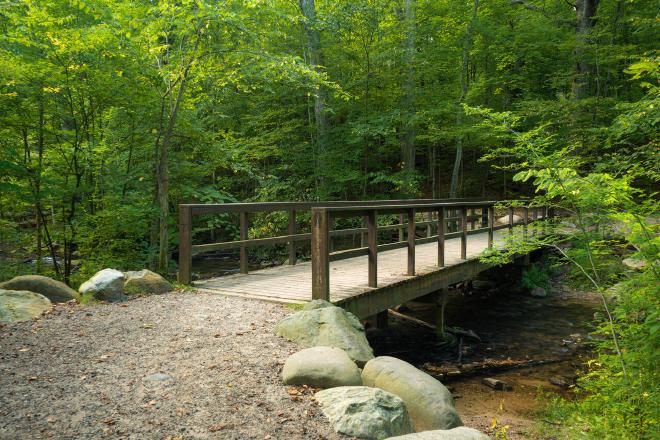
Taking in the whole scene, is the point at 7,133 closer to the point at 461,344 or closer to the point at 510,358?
the point at 461,344

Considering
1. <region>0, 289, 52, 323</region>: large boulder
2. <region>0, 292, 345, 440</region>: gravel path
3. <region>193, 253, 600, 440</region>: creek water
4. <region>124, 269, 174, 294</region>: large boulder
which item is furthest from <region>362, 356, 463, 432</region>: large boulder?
<region>0, 289, 52, 323</region>: large boulder

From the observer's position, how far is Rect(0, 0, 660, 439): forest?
15.3 feet

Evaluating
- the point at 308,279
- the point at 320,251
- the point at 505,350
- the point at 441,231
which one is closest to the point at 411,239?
the point at 441,231

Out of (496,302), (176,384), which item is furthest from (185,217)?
(496,302)

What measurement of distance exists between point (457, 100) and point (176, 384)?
552 inches

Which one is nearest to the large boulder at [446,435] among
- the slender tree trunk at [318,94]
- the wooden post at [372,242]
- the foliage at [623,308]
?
the foliage at [623,308]

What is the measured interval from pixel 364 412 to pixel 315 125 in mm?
14110

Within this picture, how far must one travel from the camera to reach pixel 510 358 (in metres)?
7.61

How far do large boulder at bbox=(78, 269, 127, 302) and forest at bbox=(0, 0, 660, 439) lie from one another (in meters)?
1.80

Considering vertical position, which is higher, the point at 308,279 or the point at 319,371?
the point at 308,279

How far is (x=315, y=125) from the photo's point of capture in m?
16.3

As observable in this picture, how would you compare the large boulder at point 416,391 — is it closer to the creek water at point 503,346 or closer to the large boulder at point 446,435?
the large boulder at point 446,435

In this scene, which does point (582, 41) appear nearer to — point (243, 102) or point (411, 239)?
point (411, 239)

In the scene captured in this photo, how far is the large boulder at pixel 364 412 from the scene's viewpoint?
9.82 ft
